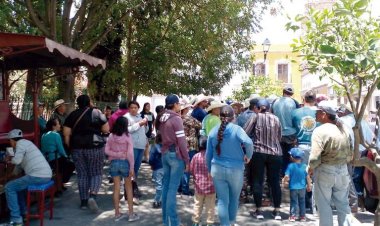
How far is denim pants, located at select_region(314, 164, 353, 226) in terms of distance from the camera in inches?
210

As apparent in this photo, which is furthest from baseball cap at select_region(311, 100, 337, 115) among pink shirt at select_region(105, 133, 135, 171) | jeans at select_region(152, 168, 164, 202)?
jeans at select_region(152, 168, 164, 202)

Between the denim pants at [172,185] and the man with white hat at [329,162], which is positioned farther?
the denim pants at [172,185]

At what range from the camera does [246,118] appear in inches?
295

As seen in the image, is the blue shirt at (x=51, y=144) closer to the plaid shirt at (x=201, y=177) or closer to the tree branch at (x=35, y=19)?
the plaid shirt at (x=201, y=177)

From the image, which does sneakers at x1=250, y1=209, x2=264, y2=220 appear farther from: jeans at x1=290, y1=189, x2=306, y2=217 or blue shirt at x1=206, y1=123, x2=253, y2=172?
blue shirt at x1=206, y1=123, x2=253, y2=172

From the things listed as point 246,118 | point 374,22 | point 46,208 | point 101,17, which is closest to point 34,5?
point 101,17

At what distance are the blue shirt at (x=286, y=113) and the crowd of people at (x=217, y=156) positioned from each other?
0.02 metres

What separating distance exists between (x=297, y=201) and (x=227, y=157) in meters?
1.97

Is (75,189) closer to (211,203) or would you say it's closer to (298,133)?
(211,203)

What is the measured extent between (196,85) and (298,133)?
10.3m

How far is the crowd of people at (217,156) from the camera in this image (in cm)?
545

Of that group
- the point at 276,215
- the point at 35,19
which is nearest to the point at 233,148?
the point at 276,215

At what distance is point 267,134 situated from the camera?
277 inches

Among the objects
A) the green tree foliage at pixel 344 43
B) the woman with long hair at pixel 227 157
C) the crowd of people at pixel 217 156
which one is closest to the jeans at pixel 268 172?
the crowd of people at pixel 217 156
